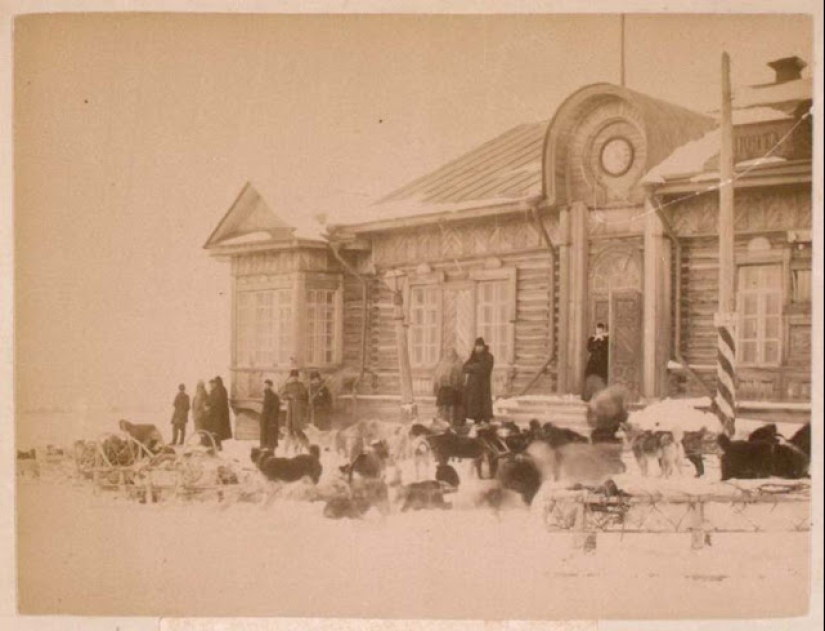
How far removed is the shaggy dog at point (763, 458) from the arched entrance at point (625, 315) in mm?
450

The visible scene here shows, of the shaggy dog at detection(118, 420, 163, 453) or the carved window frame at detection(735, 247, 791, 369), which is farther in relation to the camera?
the shaggy dog at detection(118, 420, 163, 453)

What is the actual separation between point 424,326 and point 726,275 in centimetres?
124

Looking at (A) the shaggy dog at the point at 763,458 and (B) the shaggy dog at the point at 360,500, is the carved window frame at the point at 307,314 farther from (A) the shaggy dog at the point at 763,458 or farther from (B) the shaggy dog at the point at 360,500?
(A) the shaggy dog at the point at 763,458

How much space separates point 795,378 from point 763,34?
139 centimetres

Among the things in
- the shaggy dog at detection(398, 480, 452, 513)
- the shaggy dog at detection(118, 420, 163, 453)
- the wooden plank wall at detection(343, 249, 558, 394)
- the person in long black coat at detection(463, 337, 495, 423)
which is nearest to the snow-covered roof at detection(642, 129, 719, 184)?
the wooden plank wall at detection(343, 249, 558, 394)

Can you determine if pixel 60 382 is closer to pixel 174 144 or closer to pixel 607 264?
pixel 174 144

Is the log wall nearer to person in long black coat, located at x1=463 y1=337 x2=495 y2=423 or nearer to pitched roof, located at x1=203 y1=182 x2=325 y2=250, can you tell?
person in long black coat, located at x1=463 y1=337 x2=495 y2=423

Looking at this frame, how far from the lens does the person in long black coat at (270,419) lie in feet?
14.0

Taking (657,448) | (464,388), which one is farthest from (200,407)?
(657,448)

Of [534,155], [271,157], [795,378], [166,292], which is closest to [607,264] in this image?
[534,155]

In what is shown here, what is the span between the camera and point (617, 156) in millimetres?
4242

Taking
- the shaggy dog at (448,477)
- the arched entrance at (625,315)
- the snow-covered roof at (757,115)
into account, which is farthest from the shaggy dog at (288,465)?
the snow-covered roof at (757,115)

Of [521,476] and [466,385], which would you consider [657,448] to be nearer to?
[521,476]

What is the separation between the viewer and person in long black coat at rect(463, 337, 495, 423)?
4266 mm
